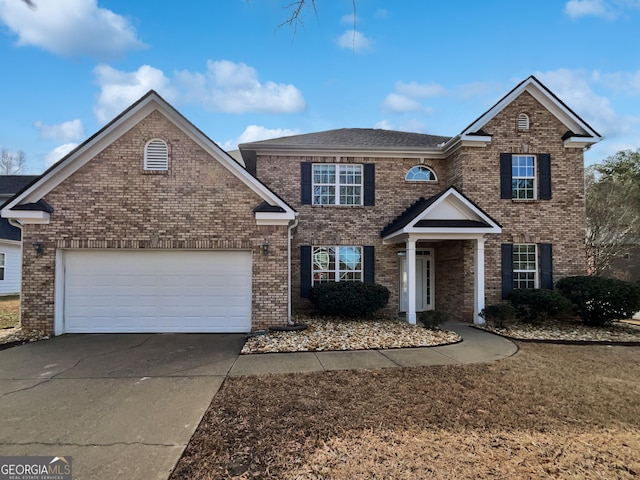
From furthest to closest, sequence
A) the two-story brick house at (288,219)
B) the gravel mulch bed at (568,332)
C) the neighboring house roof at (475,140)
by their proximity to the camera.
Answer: the neighboring house roof at (475,140)
the gravel mulch bed at (568,332)
the two-story brick house at (288,219)

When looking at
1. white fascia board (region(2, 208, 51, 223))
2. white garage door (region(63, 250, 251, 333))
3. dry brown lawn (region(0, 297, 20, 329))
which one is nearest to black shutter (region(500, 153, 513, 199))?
white garage door (region(63, 250, 251, 333))

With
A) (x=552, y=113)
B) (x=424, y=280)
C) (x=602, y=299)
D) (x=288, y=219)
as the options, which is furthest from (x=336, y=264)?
(x=552, y=113)

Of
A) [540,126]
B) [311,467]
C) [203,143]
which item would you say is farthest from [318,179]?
[311,467]

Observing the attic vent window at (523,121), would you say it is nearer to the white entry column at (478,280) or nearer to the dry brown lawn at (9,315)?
the white entry column at (478,280)

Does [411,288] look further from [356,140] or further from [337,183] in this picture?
[356,140]

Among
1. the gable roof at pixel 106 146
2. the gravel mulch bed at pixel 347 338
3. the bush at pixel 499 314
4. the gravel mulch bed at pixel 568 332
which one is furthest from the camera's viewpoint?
the bush at pixel 499 314

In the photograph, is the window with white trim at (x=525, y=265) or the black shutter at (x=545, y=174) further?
the black shutter at (x=545, y=174)

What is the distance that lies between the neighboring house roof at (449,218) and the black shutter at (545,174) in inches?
116

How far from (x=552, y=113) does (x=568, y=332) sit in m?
7.42

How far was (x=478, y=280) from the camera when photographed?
435 inches

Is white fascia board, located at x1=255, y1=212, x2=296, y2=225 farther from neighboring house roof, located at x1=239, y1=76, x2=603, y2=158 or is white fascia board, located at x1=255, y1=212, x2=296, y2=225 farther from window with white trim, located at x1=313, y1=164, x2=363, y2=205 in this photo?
neighboring house roof, located at x1=239, y1=76, x2=603, y2=158

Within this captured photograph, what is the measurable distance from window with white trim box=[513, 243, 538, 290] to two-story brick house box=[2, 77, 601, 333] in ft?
0.12

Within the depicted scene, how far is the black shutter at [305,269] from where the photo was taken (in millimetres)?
11875

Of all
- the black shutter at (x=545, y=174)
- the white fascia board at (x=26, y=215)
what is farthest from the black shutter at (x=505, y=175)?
the white fascia board at (x=26, y=215)
